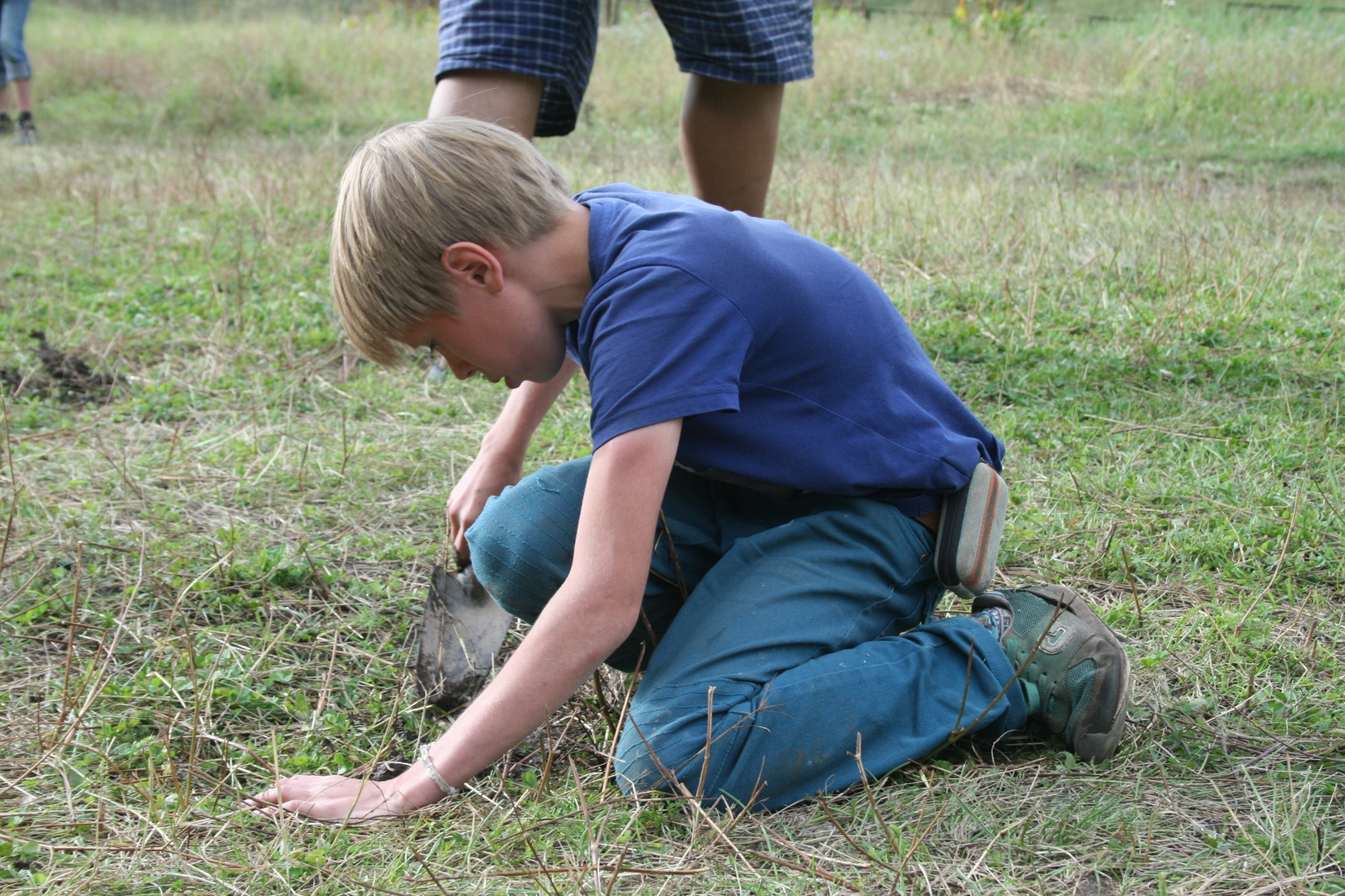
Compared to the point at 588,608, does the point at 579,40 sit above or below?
above

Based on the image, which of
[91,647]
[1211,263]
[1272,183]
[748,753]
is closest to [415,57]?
[1272,183]

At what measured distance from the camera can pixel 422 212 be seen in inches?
54.2

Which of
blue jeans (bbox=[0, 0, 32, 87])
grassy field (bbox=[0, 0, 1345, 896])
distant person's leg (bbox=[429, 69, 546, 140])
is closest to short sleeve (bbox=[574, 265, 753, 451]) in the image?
grassy field (bbox=[0, 0, 1345, 896])

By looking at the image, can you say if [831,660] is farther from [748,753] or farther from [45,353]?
[45,353]

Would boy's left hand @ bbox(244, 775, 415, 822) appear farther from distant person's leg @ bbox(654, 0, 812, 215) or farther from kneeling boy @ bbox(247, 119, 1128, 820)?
distant person's leg @ bbox(654, 0, 812, 215)

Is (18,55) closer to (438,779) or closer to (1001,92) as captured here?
(1001,92)

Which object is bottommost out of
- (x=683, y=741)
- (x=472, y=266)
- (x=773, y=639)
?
(x=683, y=741)

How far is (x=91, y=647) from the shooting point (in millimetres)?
1799

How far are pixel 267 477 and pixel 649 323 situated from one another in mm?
1468

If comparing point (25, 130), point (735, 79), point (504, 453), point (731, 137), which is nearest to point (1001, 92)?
point (731, 137)

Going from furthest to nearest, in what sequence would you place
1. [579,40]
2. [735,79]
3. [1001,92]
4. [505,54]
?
[1001,92] → [735,79] → [579,40] → [505,54]

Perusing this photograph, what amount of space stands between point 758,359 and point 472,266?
0.42m

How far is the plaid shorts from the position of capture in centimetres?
234

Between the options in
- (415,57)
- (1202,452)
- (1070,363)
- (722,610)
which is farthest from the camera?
(415,57)
